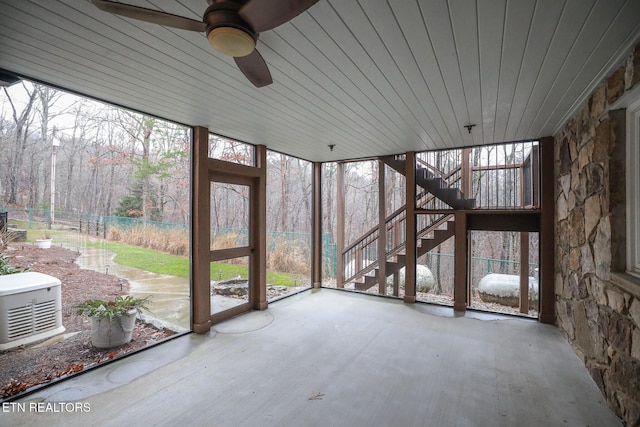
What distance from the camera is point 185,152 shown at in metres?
3.80

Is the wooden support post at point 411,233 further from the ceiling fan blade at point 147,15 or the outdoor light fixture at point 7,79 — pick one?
the outdoor light fixture at point 7,79

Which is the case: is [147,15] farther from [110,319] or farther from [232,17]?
[110,319]

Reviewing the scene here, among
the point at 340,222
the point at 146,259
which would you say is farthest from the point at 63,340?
the point at 340,222

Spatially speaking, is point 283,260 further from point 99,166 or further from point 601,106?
point 601,106

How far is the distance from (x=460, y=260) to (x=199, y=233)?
391 centimetres

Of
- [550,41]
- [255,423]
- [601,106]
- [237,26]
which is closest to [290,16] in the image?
[237,26]

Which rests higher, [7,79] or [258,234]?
[7,79]

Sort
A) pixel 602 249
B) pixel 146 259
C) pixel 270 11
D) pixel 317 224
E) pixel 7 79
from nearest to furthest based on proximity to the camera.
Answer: pixel 270 11, pixel 7 79, pixel 602 249, pixel 146 259, pixel 317 224

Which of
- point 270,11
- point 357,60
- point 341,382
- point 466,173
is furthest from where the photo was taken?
point 466,173

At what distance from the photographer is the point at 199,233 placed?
372cm

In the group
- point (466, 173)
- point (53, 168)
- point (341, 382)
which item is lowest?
point (341, 382)

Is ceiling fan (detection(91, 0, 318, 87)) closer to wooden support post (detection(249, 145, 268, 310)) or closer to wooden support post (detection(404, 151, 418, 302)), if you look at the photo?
wooden support post (detection(249, 145, 268, 310))

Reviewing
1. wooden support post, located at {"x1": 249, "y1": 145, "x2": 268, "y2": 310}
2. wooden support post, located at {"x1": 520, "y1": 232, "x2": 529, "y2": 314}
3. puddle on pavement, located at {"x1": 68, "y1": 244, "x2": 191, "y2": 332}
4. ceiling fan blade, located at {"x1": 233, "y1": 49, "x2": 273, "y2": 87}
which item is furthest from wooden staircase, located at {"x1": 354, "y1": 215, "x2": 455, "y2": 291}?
ceiling fan blade, located at {"x1": 233, "y1": 49, "x2": 273, "y2": 87}

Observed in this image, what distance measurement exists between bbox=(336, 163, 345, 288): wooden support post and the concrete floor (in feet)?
7.49
